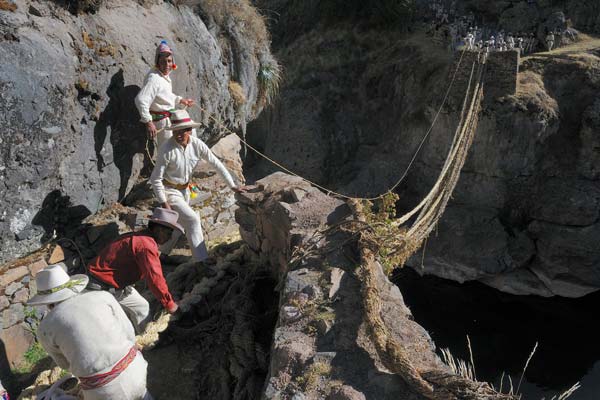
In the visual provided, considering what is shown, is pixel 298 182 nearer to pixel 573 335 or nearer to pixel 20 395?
pixel 20 395

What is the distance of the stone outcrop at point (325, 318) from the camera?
2738mm

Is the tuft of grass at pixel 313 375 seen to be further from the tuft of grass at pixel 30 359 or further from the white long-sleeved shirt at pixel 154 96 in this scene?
the white long-sleeved shirt at pixel 154 96

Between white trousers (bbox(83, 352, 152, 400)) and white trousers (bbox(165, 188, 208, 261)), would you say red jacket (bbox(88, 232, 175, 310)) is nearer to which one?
white trousers (bbox(83, 352, 152, 400))

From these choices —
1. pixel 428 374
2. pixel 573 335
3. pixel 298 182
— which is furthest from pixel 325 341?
pixel 573 335

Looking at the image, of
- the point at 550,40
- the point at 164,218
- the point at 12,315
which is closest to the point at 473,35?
the point at 550,40

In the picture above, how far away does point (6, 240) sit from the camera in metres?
4.27

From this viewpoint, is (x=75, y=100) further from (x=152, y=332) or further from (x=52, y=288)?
(x=52, y=288)

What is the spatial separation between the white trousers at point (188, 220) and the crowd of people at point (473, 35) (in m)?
11.4

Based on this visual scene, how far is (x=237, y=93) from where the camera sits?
7.39 m

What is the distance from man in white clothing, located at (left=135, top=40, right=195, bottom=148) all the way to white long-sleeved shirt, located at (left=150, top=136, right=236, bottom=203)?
37cm

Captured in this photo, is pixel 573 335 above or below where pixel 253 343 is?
below

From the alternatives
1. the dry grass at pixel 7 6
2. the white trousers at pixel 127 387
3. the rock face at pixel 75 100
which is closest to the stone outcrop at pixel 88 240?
the rock face at pixel 75 100

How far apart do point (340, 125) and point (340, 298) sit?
15.6 meters

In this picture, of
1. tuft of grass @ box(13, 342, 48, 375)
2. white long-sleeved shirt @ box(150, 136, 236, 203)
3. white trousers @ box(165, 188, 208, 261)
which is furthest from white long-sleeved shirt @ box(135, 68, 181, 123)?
tuft of grass @ box(13, 342, 48, 375)
